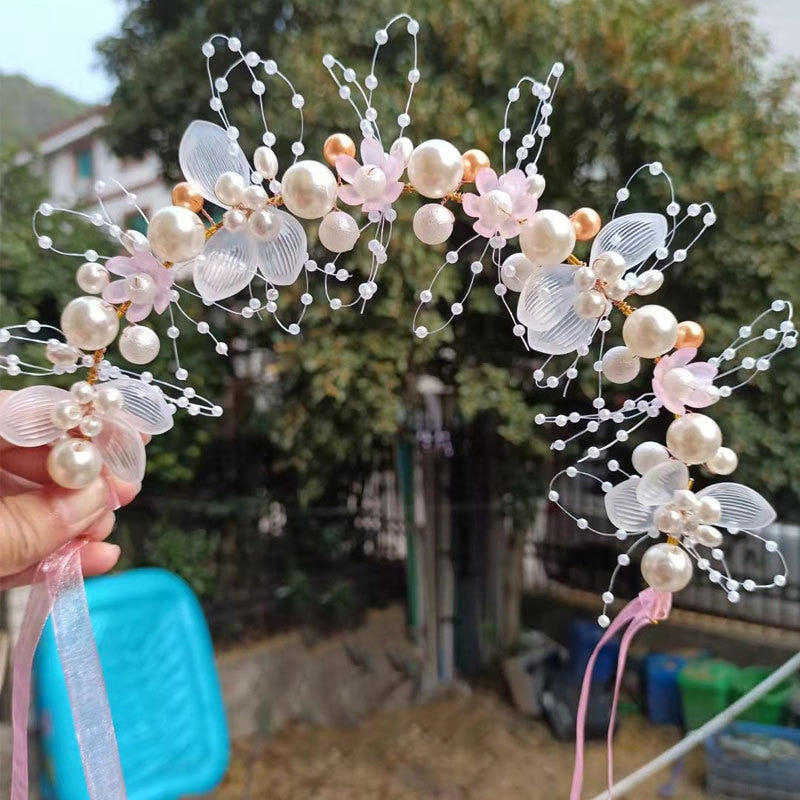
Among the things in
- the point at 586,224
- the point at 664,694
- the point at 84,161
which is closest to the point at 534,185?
the point at 586,224

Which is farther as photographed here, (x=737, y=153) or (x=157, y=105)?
(x=157, y=105)

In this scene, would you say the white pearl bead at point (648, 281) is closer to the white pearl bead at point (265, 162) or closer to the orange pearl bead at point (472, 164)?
the orange pearl bead at point (472, 164)

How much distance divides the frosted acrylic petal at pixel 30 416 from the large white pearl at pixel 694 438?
55 centimetres

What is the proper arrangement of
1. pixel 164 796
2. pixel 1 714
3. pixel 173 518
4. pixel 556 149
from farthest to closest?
pixel 173 518 → pixel 556 149 → pixel 1 714 → pixel 164 796

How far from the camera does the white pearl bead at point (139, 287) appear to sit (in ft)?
1.96

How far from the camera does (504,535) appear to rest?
2930 mm

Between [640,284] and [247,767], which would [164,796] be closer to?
[247,767]

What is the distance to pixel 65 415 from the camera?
22.3 inches

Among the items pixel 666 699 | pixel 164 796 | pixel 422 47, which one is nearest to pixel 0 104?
pixel 422 47

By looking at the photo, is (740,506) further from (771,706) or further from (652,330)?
(771,706)

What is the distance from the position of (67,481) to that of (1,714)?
5.82ft

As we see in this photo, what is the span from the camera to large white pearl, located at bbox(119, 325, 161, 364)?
629mm

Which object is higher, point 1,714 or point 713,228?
point 713,228

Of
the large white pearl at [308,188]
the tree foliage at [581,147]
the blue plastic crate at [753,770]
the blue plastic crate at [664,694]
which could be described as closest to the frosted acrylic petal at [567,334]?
the large white pearl at [308,188]
